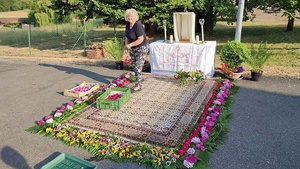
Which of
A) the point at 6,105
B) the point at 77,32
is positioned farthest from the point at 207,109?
the point at 77,32

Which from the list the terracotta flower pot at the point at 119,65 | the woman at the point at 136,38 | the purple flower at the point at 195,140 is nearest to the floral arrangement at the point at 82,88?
the woman at the point at 136,38

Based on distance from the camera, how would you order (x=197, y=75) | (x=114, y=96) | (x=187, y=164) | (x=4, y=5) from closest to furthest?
(x=187, y=164) → (x=114, y=96) → (x=197, y=75) → (x=4, y=5)

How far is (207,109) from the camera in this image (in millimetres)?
4418

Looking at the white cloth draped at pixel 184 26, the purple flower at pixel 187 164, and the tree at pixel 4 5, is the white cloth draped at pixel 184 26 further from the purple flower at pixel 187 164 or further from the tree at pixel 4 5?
the tree at pixel 4 5

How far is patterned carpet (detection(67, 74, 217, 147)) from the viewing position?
12.4ft

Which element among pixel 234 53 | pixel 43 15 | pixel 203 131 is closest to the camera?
pixel 203 131

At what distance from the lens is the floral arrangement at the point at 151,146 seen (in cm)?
310

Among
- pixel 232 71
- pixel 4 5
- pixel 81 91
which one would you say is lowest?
pixel 81 91

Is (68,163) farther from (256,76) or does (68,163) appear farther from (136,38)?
(256,76)

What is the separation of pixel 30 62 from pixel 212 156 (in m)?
8.33

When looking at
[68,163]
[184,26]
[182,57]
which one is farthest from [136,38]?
[68,163]

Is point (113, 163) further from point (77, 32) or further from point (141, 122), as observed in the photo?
point (77, 32)

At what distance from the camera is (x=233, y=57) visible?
6344 millimetres

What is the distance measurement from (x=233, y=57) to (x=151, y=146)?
155 inches
